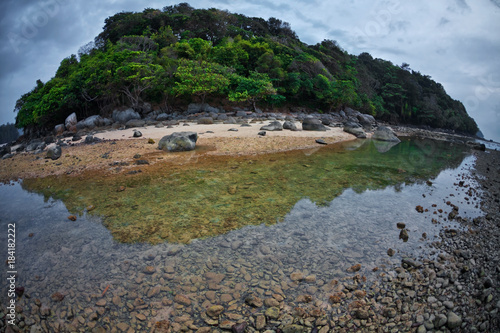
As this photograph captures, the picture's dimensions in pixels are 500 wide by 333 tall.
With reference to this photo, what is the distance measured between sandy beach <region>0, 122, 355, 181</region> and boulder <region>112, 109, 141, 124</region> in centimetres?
789

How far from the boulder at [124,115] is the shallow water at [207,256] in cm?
1822

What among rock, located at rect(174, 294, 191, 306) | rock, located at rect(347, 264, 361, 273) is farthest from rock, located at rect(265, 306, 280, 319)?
rock, located at rect(347, 264, 361, 273)

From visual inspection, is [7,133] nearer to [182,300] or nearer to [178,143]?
[178,143]

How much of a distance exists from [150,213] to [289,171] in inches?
234

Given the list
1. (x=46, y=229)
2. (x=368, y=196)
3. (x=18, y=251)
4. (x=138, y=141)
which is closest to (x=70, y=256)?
(x=18, y=251)

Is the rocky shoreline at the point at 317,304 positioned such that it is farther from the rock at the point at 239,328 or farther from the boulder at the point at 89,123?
the boulder at the point at 89,123

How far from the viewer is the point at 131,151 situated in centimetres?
1287

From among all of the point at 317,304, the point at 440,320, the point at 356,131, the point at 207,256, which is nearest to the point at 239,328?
the point at 317,304

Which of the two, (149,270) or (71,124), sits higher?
(71,124)

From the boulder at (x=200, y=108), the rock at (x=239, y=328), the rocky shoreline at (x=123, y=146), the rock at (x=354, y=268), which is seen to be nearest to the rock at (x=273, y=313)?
the rock at (x=239, y=328)

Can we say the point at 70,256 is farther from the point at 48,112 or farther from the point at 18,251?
the point at 48,112

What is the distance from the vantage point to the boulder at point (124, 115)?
24.8 meters

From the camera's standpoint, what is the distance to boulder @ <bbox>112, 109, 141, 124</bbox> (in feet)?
81.2

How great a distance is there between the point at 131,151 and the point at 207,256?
398 inches
